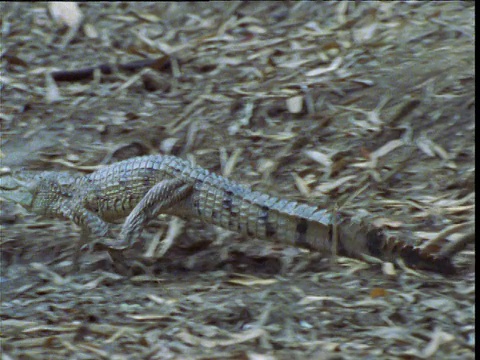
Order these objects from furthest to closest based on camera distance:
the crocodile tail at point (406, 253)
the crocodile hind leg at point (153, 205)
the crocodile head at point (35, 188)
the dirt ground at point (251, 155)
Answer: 1. the crocodile head at point (35, 188)
2. the crocodile hind leg at point (153, 205)
3. the crocodile tail at point (406, 253)
4. the dirt ground at point (251, 155)

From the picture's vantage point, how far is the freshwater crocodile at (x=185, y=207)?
13.3ft

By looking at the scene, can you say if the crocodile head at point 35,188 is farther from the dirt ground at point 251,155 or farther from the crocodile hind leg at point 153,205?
the crocodile hind leg at point 153,205

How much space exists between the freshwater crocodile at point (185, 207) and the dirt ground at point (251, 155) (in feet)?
0.33

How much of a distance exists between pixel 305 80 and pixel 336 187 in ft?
4.46

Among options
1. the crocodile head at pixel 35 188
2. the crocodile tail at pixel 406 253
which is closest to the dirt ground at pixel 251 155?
the crocodile tail at pixel 406 253

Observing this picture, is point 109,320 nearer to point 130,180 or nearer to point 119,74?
point 130,180

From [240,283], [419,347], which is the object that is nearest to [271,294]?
[240,283]

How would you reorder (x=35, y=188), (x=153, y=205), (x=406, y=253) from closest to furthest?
Answer: (x=406, y=253), (x=153, y=205), (x=35, y=188)

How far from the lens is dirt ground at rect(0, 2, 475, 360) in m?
3.54

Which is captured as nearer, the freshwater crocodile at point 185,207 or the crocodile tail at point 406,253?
the crocodile tail at point 406,253

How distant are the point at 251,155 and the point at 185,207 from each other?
1000 mm

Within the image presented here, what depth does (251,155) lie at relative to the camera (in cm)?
534

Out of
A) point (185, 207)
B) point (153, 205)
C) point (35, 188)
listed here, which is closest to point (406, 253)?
point (185, 207)

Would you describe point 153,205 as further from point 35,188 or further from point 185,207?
point 35,188
